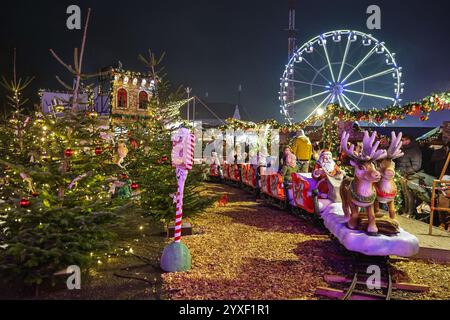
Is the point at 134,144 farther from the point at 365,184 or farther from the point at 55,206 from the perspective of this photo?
the point at 365,184

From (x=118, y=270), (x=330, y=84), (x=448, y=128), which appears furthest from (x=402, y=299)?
(x=330, y=84)

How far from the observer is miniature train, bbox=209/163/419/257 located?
185 inches

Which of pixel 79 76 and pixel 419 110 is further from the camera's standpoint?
pixel 419 110

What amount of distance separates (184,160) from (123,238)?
2245mm

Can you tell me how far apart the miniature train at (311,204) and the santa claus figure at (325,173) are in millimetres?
154

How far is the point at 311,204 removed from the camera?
8.04 metres

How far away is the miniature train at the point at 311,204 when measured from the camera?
15.4 feet

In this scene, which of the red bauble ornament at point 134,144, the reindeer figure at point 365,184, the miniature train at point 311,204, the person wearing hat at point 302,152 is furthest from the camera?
the person wearing hat at point 302,152

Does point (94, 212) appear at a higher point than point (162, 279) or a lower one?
higher

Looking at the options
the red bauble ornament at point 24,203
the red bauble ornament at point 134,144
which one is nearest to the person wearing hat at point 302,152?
the red bauble ornament at point 134,144

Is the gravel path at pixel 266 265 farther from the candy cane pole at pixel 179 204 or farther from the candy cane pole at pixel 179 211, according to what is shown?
the candy cane pole at pixel 179 204

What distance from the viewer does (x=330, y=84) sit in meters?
19.6

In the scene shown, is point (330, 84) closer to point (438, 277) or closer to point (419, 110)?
point (419, 110)
